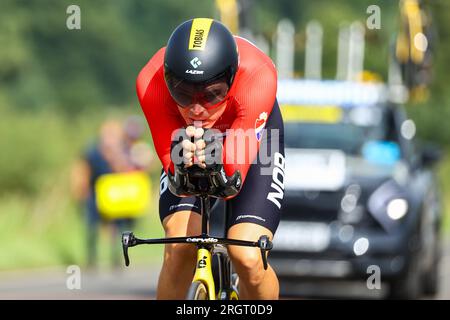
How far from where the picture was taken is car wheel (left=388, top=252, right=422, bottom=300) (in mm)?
11727

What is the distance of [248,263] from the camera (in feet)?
21.5

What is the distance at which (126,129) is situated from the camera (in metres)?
16.6

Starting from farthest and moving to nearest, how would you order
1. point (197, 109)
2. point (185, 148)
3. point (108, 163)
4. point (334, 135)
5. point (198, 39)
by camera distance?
point (108, 163) < point (334, 135) < point (197, 109) < point (198, 39) < point (185, 148)

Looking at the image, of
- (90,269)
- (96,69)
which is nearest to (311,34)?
(90,269)

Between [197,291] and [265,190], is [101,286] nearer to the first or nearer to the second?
[265,190]

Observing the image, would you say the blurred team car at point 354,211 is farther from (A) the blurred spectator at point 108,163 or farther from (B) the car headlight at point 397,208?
(A) the blurred spectator at point 108,163

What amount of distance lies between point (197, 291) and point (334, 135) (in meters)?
7.03

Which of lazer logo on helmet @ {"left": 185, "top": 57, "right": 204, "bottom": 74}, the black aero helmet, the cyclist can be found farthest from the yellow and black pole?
lazer logo on helmet @ {"left": 185, "top": 57, "right": 204, "bottom": 74}

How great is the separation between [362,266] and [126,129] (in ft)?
19.1

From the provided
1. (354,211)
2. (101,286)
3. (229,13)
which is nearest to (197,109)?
(354,211)

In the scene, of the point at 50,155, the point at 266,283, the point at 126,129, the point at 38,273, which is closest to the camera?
the point at 266,283

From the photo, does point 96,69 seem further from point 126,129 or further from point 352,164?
point 352,164

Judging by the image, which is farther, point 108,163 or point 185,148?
point 108,163

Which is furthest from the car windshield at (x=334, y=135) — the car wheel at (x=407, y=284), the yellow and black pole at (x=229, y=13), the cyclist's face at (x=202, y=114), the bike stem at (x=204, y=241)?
the bike stem at (x=204, y=241)
